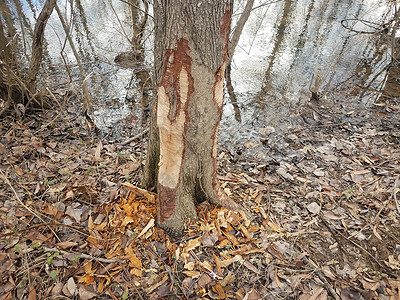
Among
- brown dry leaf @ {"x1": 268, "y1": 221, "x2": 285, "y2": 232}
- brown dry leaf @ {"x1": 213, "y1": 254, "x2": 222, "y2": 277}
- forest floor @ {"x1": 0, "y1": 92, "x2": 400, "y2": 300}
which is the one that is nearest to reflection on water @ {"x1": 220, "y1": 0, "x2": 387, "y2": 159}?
forest floor @ {"x1": 0, "y1": 92, "x2": 400, "y2": 300}

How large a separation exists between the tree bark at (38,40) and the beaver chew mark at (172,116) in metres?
2.82

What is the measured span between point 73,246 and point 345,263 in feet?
7.81

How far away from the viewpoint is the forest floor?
2.01 m

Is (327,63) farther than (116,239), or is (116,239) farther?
(327,63)

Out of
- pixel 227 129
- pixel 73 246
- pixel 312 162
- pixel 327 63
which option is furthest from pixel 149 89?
pixel 327 63

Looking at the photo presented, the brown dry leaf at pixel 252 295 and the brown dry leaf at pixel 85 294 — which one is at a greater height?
the brown dry leaf at pixel 252 295

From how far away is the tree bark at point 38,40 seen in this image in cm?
348

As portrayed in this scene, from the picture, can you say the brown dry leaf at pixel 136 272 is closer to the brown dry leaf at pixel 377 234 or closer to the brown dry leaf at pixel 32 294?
the brown dry leaf at pixel 32 294

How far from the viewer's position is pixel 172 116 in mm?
1813

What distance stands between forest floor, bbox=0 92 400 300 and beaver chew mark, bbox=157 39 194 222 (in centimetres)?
43

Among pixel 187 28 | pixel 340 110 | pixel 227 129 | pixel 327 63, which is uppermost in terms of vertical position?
pixel 187 28

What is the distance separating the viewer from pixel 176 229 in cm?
232

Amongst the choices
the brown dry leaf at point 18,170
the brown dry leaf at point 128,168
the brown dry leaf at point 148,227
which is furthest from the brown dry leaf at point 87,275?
the brown dry leaf at point 18,170

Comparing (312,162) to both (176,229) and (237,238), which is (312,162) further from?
(176,229)
